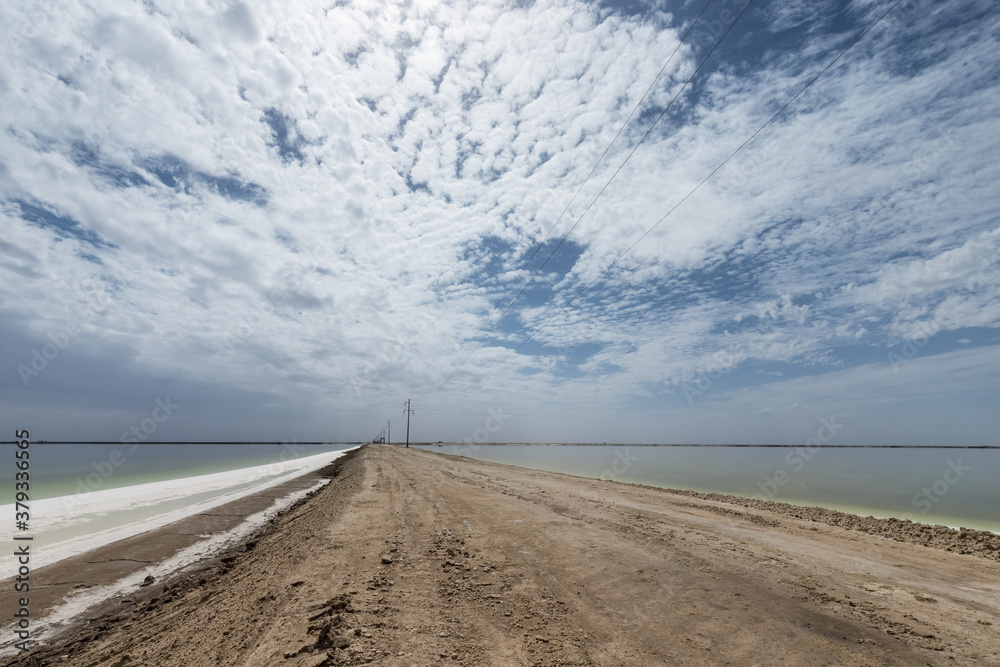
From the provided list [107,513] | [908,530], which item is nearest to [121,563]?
[107,513]

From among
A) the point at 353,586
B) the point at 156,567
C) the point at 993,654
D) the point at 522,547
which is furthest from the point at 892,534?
the point at 156,567

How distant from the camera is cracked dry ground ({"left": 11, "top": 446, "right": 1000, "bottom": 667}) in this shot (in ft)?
15.5

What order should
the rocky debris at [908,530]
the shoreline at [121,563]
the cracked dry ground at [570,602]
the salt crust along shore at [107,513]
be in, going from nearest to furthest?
the cracked dry ground at [570,602]
the shoreline at [121,563]
the rocky debris at [908,530]
the salt crust along shore at [107,513]

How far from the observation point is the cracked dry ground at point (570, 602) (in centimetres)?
471

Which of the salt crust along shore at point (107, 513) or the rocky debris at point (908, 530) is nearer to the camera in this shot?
the rocky debris at point (908, 530)

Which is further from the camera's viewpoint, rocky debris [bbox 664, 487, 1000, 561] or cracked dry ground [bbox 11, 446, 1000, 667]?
rocky debris [bbox 664, 487, 1000, 561]

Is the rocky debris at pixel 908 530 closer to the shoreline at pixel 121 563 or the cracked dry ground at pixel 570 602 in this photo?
the cracked dry ground at pixel 570 602

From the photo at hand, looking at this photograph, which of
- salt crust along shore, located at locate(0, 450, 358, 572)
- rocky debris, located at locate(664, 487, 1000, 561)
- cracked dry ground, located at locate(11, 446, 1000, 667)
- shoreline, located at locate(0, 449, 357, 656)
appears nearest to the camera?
cracked dry ground, located at locate(11, 446, 1000, 667)

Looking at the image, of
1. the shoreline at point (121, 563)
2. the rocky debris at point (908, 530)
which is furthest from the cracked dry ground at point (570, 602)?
the shoreline at point (121, 563)

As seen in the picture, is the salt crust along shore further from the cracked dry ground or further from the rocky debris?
the rocky debris

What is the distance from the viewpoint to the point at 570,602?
19.7 feet

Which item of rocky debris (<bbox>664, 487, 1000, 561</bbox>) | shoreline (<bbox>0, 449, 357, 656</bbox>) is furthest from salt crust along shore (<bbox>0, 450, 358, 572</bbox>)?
rocky debris (<bbox>664, 487, 1000, 561</bbox>)

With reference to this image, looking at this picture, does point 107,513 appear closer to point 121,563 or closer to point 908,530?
point 121,563

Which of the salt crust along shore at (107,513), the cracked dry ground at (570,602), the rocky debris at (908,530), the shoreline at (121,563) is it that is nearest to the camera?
the cracked dry ground at (570,602)
